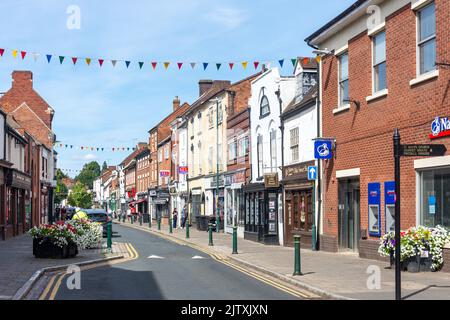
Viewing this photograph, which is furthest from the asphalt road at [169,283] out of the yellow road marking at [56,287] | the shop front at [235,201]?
the shop front at [235,201]

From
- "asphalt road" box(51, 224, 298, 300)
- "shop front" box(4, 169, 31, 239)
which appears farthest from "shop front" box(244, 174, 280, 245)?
"shop front" box(4, 169, 31, 239)

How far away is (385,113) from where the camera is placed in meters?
19.0

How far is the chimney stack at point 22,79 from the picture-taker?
59375mm

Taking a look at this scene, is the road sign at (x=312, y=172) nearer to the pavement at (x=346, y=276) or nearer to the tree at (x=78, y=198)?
the pavement at (x=346, y=276)

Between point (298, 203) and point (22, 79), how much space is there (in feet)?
135

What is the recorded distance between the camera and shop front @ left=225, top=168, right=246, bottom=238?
36.0 m

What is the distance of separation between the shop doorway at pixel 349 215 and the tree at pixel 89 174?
168196mm

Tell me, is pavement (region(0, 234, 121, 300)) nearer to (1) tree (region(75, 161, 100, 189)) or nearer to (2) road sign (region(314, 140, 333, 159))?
(2) road sign (region(314, 140, 333, 159))

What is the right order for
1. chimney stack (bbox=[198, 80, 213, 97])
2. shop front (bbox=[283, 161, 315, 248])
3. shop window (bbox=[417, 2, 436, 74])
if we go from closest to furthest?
shop window (bbox=[417, 2, 436, 74]), shop front (bbox=[283, 161, 315, 248]), chimney stack (bbox=[198, 80, 213, 97])

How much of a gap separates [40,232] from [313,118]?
11.3 m

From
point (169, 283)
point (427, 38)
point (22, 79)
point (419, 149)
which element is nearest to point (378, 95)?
point (427, 38)

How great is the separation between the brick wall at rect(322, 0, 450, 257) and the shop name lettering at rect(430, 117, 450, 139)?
0.17m
